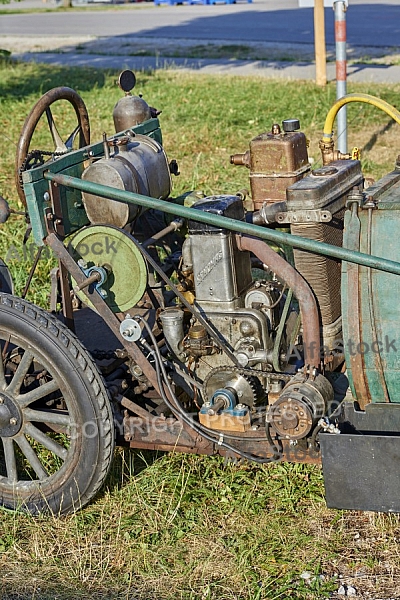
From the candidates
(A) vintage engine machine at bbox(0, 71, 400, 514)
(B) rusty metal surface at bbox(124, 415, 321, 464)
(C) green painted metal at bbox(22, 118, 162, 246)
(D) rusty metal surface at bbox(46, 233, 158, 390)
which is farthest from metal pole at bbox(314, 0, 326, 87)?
(B) rusty metal surface at bbox(124, 415, 321, 464)

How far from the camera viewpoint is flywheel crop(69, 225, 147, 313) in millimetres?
3504

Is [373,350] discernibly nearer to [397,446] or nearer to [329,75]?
[397,446]

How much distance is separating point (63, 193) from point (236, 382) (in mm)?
1063

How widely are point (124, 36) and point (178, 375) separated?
18.2 meters

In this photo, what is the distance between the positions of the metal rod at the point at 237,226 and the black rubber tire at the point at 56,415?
0.53 meters

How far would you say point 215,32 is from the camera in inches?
800

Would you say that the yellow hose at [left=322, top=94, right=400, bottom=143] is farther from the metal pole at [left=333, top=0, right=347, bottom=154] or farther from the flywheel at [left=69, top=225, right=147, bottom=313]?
the metal pole at [left=333, top=0, right=347, bottom=154]

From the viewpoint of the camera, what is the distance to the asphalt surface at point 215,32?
14.2 metres

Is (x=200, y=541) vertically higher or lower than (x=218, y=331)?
lower

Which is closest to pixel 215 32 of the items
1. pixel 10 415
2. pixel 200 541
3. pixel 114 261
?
pixel 114 261

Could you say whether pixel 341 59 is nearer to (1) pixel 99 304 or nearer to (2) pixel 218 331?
(2) pixel 218 331

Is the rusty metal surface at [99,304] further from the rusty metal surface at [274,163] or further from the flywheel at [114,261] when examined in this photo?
the rusty metal surface at [274,163]

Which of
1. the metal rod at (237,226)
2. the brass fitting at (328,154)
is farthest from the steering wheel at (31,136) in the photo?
the brass fitting at (328,154)

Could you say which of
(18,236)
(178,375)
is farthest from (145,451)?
(18,236)
